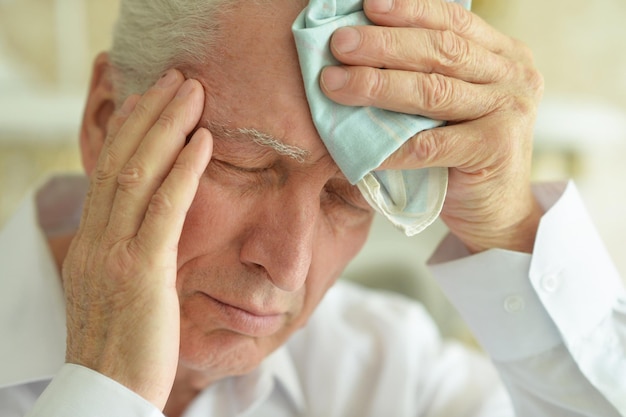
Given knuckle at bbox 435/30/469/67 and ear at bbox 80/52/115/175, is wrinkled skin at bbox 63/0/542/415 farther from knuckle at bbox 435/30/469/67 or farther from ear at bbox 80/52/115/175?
ear at bbox 80/52/115/175

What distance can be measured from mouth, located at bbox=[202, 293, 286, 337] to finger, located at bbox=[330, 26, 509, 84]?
0.39 metres

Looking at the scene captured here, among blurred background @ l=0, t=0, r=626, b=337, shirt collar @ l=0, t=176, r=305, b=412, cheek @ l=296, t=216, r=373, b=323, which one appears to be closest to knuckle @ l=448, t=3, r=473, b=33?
cheek @ l=296, t=216, r=373, b=323

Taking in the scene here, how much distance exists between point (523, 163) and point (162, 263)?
1.80 feet

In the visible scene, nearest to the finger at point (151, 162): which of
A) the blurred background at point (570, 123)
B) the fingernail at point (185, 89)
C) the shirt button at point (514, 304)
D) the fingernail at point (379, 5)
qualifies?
the fingernail at point (185, 89)

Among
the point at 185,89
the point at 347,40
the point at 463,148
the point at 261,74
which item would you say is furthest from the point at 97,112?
the point at 463,148

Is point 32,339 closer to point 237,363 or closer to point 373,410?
point 237,363

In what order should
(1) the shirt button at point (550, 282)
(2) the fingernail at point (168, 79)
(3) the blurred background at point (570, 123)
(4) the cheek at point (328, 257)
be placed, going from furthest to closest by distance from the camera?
1. (3) the blurred background at point (570, 123)
2. (1) the shirt button at point (550, 282)
3. (4) the cheek at point (328, 257)
4. (2) the fingernail at point (168, 79)

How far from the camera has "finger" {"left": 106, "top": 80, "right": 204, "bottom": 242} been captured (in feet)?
3.13

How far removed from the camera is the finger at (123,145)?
984mm

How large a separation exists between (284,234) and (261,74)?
0.70 feet

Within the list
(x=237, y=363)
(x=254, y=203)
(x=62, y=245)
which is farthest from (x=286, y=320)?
(x=62, y=245)

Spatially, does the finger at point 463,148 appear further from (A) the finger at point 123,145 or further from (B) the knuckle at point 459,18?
(A) the finger at point 123,145

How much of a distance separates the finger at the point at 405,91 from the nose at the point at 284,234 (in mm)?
160

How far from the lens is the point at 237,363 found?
116 cm
